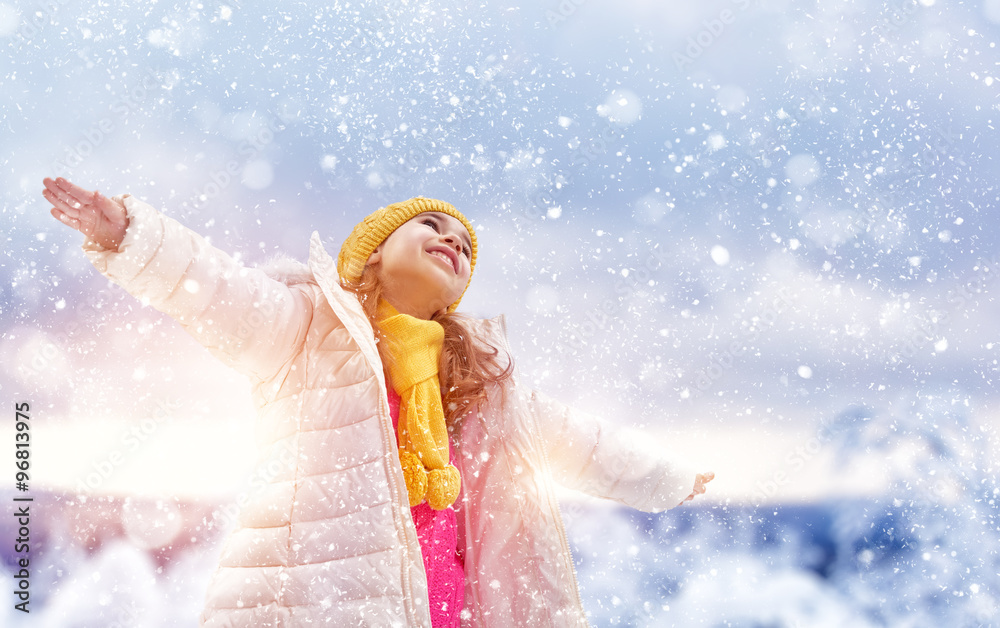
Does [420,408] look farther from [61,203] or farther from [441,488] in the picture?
[61,203]

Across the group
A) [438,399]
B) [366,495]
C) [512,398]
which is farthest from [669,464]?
[366,495]

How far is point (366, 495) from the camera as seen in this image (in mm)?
1212

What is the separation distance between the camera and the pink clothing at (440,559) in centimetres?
135

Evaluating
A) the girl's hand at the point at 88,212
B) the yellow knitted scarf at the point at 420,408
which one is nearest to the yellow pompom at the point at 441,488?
the yellow knitted scarf at the point at 420,408

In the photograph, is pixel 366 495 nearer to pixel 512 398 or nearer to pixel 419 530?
pixel 419 530

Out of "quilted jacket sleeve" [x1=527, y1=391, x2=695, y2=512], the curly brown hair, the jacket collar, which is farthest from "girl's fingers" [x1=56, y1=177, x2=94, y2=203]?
"quilted jacket sleeve" [x1=527, y1=391, x2=695, y2=512]

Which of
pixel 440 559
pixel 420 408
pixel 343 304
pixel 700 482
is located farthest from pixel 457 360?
pixel 700 482

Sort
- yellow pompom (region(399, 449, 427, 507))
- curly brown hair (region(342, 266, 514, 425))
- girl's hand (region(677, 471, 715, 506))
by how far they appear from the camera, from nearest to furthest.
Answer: yellow pompom (region(399, 449, 427, 507)) → curly brown hair (region(342, 266, 514, 425)) → girl's hand (region(677, 471, 715, 506))

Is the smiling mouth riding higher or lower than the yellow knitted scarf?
higher

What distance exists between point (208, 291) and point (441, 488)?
62 centimetres

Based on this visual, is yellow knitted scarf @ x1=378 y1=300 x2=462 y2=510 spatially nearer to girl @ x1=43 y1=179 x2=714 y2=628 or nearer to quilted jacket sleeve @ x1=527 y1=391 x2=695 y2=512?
girl @ x1=43 y1=179 x2=714 y2=628

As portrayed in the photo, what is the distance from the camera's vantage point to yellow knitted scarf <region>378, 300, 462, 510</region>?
1335mm

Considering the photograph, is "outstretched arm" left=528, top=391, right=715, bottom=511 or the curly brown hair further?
"outstretched arm" left=528, top=391, right=715, bottom=511

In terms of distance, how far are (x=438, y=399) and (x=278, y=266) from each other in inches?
20.0
